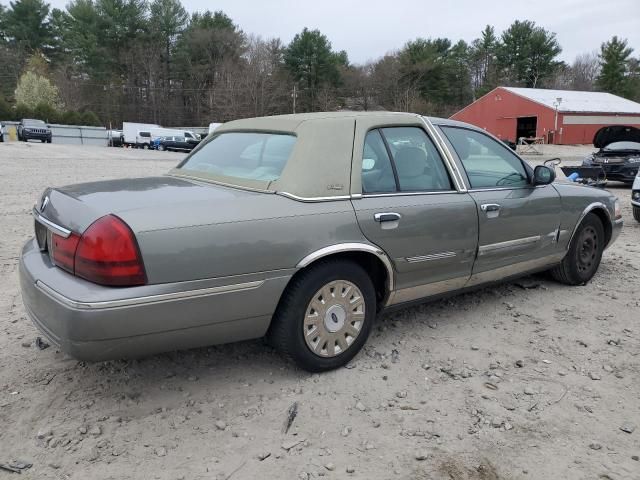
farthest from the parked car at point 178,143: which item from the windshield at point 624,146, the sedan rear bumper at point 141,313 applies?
the sedan rear bumper at point 141,313

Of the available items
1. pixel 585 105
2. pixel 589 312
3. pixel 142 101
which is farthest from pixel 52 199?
pixel 142 101

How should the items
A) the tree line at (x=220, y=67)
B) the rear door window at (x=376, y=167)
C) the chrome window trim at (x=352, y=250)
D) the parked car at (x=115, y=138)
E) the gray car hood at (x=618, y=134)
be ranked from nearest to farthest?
the chrome window trim at (x=352, y=250)
the rear door window at (x=376, y=167)
the gray car hood at (x=618, y=134)
the parked car at (x=115, y=138)
the tree line at (x=220, y=67)

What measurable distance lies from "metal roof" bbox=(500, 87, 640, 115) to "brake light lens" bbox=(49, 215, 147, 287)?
45.7m

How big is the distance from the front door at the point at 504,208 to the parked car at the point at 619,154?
425 inches

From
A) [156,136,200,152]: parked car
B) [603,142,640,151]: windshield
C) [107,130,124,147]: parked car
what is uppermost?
[107,130,124,147]: parked car

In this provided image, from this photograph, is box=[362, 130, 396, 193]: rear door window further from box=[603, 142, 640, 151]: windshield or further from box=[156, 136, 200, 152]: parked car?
box=[156, 136, 200, 152]: parked car

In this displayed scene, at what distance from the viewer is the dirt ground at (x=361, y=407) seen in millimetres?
2559

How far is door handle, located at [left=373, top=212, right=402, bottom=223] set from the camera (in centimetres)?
335

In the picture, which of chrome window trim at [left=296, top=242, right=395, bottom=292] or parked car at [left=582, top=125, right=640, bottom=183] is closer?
chrome window trim at [left=296, top=242, right=395, bottom=292]

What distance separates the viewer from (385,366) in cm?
350

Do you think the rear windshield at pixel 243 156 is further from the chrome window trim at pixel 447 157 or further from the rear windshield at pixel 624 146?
the rear windshield at pixel 624 146

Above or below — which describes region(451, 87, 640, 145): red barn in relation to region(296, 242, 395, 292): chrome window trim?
above

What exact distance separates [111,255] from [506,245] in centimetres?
286

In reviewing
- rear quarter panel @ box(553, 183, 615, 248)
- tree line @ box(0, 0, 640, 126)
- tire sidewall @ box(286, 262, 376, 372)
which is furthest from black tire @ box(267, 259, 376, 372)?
tree line @ box(0, 0, 640, 126)
